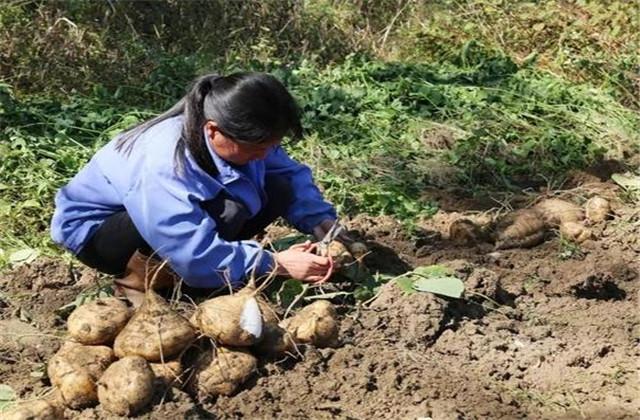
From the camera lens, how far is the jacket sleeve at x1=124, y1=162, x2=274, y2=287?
3141mm

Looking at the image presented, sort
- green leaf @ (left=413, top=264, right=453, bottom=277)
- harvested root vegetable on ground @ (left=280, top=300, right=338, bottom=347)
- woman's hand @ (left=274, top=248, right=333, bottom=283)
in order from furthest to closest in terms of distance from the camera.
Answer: green leaf @ (left=413, top=264, right=453, bottom=277) < woman's hand @ (left=274, top=248, right=333, bottom=283) < harvested root vegetable on ground @ (left=280, top=300, right=338, bottom=347)

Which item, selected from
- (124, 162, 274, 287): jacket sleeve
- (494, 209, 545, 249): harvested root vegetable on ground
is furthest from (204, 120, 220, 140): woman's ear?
(494, 209, 545, 249): harvested root vegetable on ground

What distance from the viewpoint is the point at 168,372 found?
290 cm

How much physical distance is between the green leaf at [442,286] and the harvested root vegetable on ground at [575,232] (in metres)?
1.03

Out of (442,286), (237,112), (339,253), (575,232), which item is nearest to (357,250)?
(339,253)

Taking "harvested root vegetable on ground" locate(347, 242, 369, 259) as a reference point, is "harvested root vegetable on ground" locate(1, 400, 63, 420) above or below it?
above

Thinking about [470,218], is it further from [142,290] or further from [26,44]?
[26,44]

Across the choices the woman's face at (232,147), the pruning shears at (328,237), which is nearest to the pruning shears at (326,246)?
the pruning shears at (328,237)

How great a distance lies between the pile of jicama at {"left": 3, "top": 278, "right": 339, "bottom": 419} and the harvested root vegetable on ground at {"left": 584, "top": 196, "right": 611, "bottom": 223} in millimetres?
2056

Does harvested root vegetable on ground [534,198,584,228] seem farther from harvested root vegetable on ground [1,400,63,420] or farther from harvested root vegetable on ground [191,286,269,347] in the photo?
harvested root vegetable on ground [1,400,63,420]

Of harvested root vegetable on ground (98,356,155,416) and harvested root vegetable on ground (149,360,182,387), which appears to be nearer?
harvested root vegetable on ground (98,356,155,416)

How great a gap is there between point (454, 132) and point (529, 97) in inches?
31.7

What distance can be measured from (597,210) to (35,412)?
283cm

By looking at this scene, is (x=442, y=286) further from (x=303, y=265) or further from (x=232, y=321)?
(x=232, y=321)
